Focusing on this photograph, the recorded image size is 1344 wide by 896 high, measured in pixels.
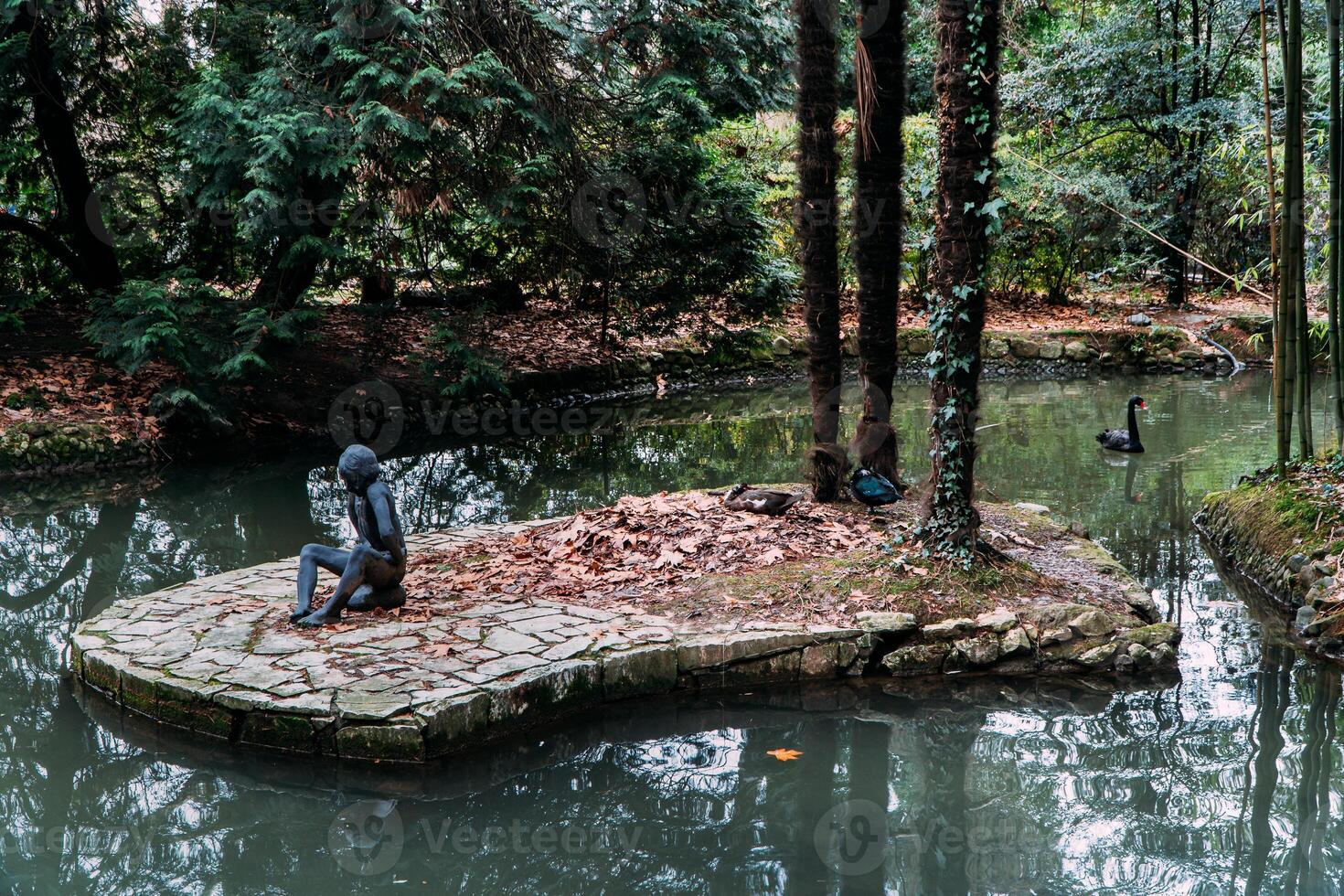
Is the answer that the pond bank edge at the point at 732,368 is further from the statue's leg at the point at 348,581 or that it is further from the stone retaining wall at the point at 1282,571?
the stone retaining wall at the point at 1282,571

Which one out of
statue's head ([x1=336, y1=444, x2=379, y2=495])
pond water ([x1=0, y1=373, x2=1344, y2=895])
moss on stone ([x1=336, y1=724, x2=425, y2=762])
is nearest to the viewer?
pond water ([x1=0, y1=373, x2=1344, y2=895])

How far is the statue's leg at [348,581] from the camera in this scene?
543 centimetres

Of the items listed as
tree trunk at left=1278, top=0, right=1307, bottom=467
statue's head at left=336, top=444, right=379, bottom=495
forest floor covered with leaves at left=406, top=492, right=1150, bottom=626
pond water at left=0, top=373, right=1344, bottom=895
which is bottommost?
pond water at left=0, top=373, right=1344, bottom=895

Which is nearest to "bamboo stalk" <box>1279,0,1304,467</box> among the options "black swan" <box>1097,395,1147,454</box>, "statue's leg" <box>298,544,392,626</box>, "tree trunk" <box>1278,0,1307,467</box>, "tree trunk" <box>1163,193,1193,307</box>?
"tree trunk" <box>1278,0,1307,467</box>

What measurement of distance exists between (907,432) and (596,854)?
9.86 metres

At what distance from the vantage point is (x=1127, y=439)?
36.7 ft

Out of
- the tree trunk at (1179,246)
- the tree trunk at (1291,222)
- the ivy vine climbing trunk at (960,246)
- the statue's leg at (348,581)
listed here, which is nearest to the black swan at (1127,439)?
the tree trunk at (1291,222)

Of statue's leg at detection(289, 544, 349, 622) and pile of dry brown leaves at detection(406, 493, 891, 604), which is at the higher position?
statue's leg at detection(289, 544, 349, 622)

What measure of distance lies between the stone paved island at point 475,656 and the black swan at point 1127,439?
5539 millimetres

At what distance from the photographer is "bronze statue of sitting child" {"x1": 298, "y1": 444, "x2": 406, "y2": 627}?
5344mm

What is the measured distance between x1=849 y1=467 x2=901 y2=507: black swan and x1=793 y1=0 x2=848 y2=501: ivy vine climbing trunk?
0.54 ft

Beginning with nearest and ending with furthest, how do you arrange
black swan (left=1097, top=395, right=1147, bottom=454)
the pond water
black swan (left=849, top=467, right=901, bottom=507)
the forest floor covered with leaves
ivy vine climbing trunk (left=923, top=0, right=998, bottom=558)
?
the pond water, ivy vine climbing trunk (left=923, top=0, right=998, bottom=558), the forest floor covered with leaves, black swan (left=849, top=467, right=901, bottom=507), black swan (left=1097, top=395, right=1147, bottom=454)

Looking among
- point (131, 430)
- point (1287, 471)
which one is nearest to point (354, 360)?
point (131, 430)

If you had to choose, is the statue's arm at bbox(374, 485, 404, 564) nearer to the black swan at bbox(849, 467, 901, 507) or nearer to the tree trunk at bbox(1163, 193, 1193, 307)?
the black swan at bbox(849, 467, 901, 507)
